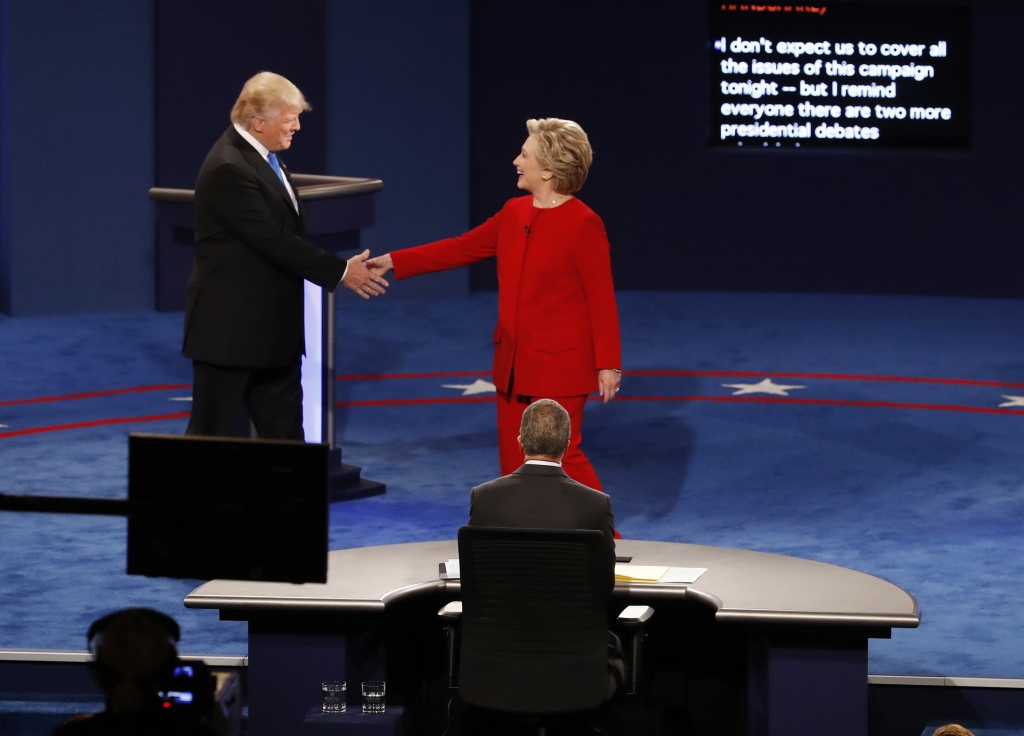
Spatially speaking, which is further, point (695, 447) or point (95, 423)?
point (95, 423)

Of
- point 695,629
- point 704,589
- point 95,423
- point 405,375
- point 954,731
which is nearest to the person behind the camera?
point 954,731

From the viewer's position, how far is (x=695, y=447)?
25.3ft

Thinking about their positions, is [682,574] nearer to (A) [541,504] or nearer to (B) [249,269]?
(A) [541,504]

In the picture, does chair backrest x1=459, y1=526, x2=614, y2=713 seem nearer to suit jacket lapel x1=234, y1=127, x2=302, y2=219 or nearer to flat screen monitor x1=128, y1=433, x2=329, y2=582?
flat screen monitor x1=128, y1=433, x2=329, y2=582

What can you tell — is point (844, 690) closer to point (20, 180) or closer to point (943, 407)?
point (943, 407)

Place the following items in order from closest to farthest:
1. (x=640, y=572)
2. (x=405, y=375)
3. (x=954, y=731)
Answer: (x=954, y=731) → (x=640, y=572) → (x=405, y=375)

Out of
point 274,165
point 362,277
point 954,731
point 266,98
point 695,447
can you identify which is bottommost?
point 954,731

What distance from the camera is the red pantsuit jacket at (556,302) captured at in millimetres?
5164

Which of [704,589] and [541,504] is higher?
[541,504]

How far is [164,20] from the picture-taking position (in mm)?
11695

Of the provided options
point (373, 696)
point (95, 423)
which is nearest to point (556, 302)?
point (373, 696)

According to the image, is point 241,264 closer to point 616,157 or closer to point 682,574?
point 682,574

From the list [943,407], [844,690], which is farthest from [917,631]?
[943,407]

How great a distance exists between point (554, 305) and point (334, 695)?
1.64 m
